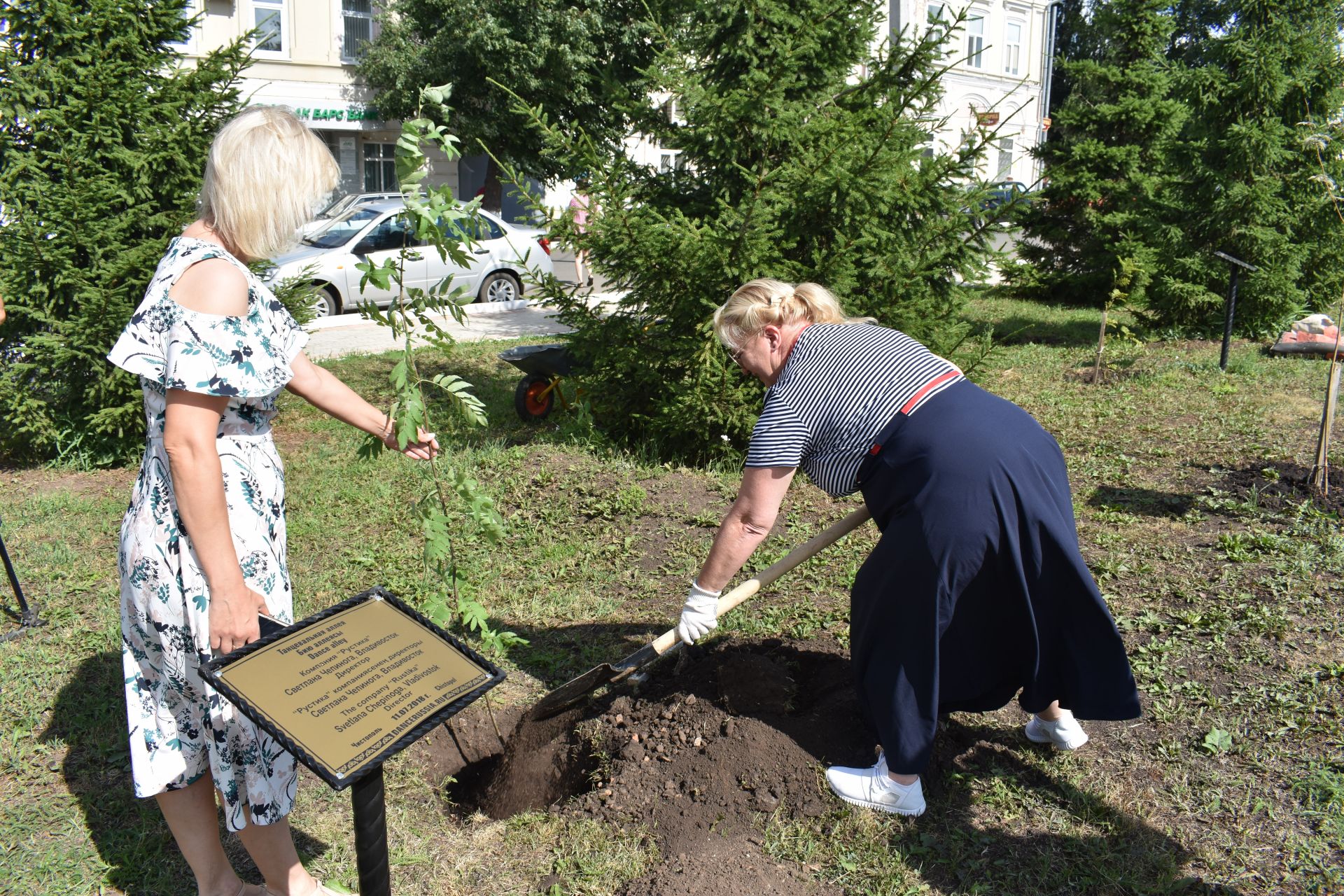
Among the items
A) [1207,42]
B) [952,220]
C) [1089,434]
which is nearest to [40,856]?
[952,220]

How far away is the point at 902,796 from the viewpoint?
2.80 metres

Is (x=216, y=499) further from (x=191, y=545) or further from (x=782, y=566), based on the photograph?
(x=782, y=566)

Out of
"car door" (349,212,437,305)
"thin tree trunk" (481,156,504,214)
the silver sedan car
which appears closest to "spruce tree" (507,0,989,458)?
the silver sedan car

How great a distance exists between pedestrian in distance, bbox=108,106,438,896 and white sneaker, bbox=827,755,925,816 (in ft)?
5.11

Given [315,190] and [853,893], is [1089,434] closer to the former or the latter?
[853,893]

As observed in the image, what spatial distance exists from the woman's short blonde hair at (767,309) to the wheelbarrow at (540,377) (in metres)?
3.74

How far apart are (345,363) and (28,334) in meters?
3.49

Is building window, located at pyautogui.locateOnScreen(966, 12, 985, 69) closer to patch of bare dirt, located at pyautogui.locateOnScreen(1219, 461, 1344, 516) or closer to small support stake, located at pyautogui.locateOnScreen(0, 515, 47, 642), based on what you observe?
patch of bare dirt, located at pyautogui.locateOnScreen(1219, 461, 1344, 516)

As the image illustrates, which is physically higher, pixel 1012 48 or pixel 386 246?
pixel 1012 48

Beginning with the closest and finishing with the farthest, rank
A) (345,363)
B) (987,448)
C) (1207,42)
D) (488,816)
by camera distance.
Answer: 1. (987,448)
2. (488,816)
3. (345,363)
4. (1207,42)

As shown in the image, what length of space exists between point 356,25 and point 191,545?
24979 mm

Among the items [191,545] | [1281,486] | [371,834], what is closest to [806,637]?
[371,834]

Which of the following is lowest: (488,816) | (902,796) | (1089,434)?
(488,816)

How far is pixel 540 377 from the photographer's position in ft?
24.0
